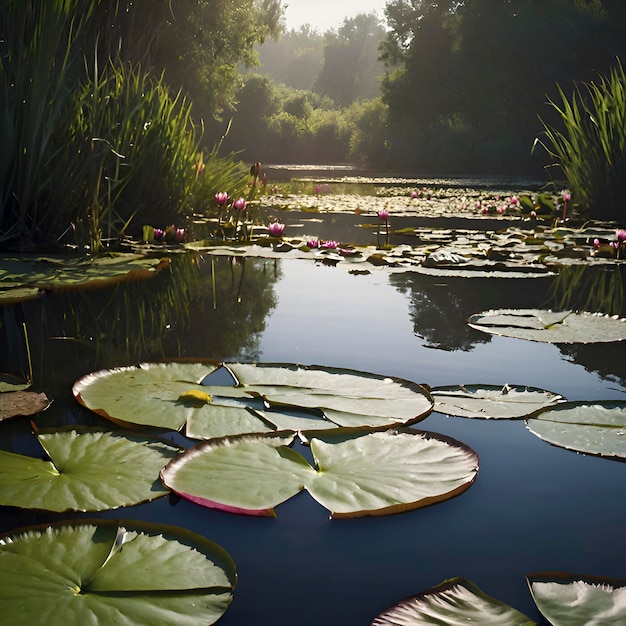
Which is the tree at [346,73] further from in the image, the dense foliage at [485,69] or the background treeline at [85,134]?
the background treeline at [85,134]

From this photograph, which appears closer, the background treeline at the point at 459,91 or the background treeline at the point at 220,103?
the background treeline at the point at 220,103

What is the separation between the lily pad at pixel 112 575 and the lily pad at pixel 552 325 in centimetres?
144

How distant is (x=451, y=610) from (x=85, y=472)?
598mm

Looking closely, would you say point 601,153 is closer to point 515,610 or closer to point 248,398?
point 248,398

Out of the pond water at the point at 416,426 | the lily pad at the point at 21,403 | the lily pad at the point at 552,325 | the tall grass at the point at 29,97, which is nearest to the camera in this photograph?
the pond water at the point at 416,426

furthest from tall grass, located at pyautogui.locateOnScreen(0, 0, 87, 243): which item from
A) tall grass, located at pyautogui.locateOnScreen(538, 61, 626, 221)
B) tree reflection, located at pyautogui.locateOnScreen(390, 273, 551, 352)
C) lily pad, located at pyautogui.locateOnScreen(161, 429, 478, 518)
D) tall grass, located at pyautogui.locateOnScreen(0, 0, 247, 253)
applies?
tall grass, located at pyautogui.locateOnScreen(538, 61, 626, 221)

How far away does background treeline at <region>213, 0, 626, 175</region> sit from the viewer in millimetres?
19656

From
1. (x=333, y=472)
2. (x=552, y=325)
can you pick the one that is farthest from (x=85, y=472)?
(x=552, y=325)

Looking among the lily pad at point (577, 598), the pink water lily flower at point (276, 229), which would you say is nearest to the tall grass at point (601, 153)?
the pink water lily flower at point (276, 229)

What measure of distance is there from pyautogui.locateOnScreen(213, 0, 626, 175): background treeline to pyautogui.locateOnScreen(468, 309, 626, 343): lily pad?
658 inches

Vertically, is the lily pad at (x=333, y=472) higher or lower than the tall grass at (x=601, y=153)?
lower

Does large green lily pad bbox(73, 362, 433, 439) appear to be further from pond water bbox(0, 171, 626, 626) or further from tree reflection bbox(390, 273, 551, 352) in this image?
tree reflection bbox(390, 273, 551, 352)

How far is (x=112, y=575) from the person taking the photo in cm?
79

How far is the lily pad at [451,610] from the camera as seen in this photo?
0.73 metres
